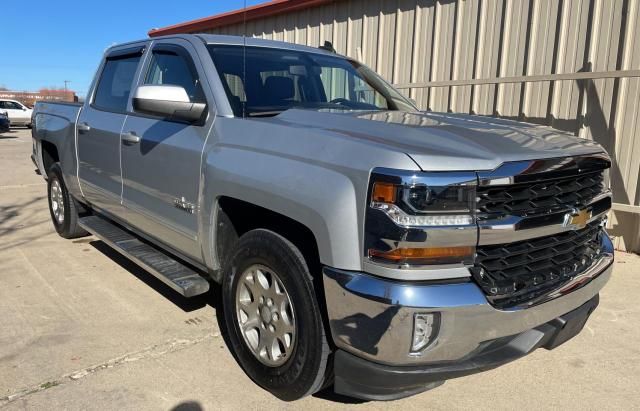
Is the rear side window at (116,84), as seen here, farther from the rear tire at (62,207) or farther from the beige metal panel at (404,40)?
the beige metal panel at (404,40)

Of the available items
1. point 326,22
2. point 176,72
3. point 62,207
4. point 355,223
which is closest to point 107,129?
point 176,72

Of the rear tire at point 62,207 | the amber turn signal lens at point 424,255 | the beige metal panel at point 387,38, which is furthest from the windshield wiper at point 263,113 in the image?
the beige metal panel at point 387,38

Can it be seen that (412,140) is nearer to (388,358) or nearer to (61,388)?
(388,358)

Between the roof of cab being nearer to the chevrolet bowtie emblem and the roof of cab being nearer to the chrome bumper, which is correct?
the chrome bumper

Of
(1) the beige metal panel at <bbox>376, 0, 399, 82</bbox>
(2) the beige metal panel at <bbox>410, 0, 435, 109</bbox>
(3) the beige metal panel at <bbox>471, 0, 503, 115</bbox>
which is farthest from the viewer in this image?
(1) the beige metal panel at <bbox>376, 0, 399, 82</bbox>

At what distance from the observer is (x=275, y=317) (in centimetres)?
270

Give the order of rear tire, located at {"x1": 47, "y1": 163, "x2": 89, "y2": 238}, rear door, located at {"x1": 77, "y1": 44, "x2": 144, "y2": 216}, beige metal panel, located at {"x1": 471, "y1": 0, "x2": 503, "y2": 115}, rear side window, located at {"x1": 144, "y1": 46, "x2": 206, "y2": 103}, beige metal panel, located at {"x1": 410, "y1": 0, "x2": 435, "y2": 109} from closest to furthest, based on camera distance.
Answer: rear side window, located at {"x1": 144, "y1": 46, "x2": 206, "y2": 103}, rear door, located at {"x1": 77, "y1": 44, "x2": 144, "y2": 216}, rear tire, located at {"x1": 47, "y1": 163, "x2": 89, "y2": 238}, beige metal panel, located at {"x1": 471, "y1": 0, "x2": 503, "y2": 115}, beige metal panel, located at {"x1": 410, "y1": 0, "x2": 435, "y2": 109}

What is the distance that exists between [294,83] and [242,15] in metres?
8.22

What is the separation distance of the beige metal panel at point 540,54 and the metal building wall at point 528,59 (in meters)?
0.01

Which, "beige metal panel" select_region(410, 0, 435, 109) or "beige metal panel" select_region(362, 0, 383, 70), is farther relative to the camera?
"beige metal panel" select_region(362, 0, 383, 70)

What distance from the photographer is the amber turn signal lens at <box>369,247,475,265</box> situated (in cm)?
204

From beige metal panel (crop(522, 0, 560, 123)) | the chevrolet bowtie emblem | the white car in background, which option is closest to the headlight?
the chevrolet bowtie emblem

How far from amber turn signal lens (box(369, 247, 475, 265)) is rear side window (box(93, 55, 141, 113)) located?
297 cm

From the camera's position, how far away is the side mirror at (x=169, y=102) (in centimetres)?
301
